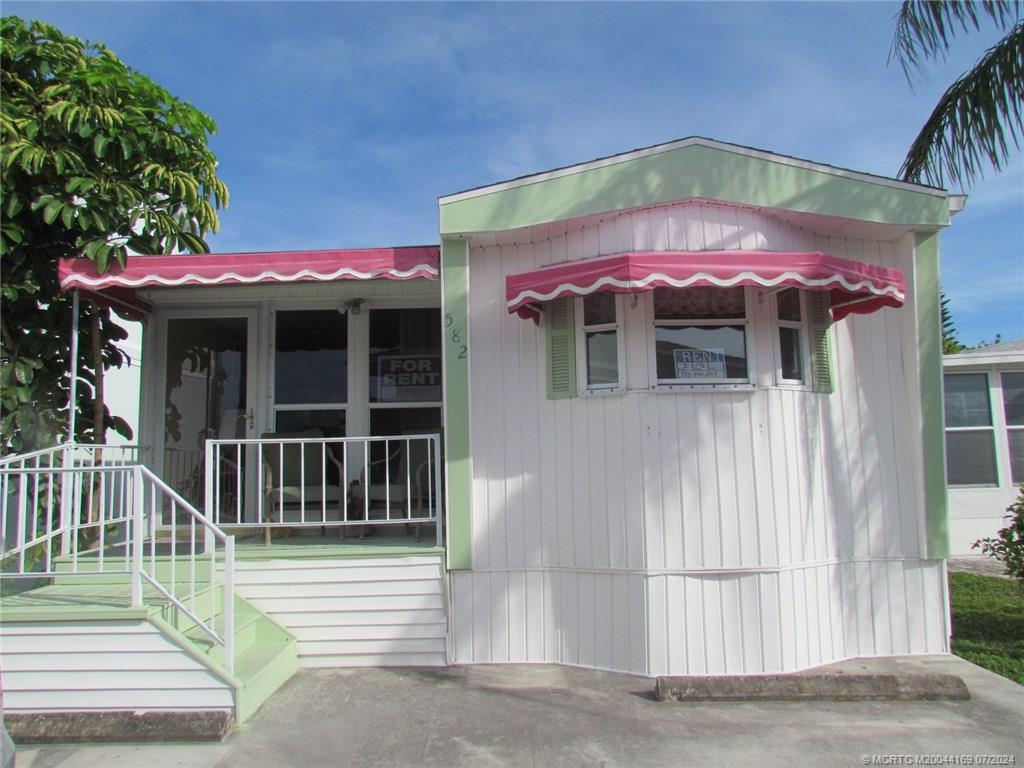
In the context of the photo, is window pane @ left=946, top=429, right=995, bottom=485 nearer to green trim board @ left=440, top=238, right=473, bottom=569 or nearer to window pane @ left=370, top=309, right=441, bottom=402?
window pane @ left=370, top=309, right=441, bottom=402

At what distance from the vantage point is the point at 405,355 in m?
6.88

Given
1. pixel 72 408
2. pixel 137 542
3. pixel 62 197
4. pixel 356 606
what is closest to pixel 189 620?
pixel 137 542

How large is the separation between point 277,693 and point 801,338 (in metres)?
4.51

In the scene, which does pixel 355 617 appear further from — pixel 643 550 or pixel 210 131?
pixel 210 131

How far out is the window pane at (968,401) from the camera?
1009 centimetres

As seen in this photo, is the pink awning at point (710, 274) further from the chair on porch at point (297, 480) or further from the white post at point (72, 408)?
the white post at point (72, 408)

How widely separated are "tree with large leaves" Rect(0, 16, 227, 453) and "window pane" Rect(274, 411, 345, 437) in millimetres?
1348

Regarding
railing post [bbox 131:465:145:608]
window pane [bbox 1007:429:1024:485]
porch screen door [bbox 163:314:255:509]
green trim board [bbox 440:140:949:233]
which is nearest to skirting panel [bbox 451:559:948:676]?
railing post [bbox 131:465:145:608]

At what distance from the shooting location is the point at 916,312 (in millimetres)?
5500

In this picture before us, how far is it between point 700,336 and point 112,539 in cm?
542

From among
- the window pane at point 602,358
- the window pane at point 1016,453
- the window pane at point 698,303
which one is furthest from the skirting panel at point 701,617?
the window pane at point 1016,453

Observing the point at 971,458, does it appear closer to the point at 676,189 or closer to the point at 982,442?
the point at 982,442

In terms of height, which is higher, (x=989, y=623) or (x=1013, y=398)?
(x=1013, y=398)

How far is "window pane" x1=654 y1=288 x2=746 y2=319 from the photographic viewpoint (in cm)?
510
